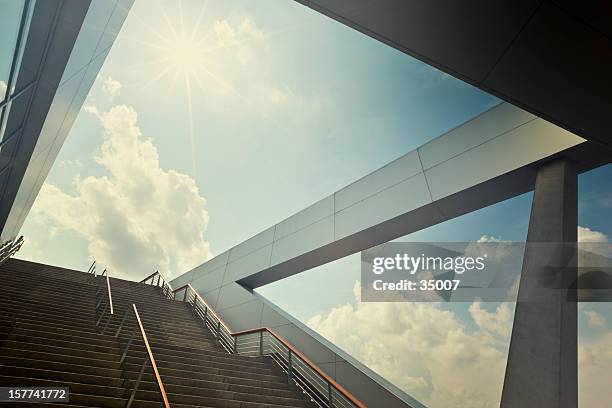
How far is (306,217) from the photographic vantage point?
9594mm

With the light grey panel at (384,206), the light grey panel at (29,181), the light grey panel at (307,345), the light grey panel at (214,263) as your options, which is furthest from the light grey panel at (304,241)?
the light grey panel at (29,181)

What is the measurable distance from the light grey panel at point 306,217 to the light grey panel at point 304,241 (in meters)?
0.14

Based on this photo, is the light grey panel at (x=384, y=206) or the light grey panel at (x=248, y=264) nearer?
the light grey panel at (x=384, y=206)

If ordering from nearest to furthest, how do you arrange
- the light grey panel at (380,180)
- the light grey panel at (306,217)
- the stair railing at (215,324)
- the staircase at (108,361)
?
the staircase at (108,361) < the light grey panel at (380,180) < the stair railing at (215,324) < the light grey panel at (306,217)

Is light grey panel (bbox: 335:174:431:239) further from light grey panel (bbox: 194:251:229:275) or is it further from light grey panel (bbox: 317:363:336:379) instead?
light grey panel (bbox: 194:251:229:275)

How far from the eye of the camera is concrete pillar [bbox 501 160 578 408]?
3.85m

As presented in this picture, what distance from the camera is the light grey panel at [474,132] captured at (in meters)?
5.65

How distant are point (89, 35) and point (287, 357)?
7.13 meters

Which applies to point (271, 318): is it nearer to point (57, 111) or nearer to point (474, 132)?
point (474, 132)

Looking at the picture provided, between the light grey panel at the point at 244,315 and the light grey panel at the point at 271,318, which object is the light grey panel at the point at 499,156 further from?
the light grey panel at the point at 244,315

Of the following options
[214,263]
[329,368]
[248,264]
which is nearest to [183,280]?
[214,263]

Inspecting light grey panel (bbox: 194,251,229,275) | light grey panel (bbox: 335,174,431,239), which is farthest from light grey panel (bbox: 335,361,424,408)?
light grey panel (bbox: 194,251,229,275)

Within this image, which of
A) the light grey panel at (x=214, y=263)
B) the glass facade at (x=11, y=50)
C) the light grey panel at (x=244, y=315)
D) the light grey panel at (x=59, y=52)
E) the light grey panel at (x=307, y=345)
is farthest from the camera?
the light grey panel at (x=214, y=263)

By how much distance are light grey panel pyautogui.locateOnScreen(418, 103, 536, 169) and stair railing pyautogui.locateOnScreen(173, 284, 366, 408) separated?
4341 millimetres
